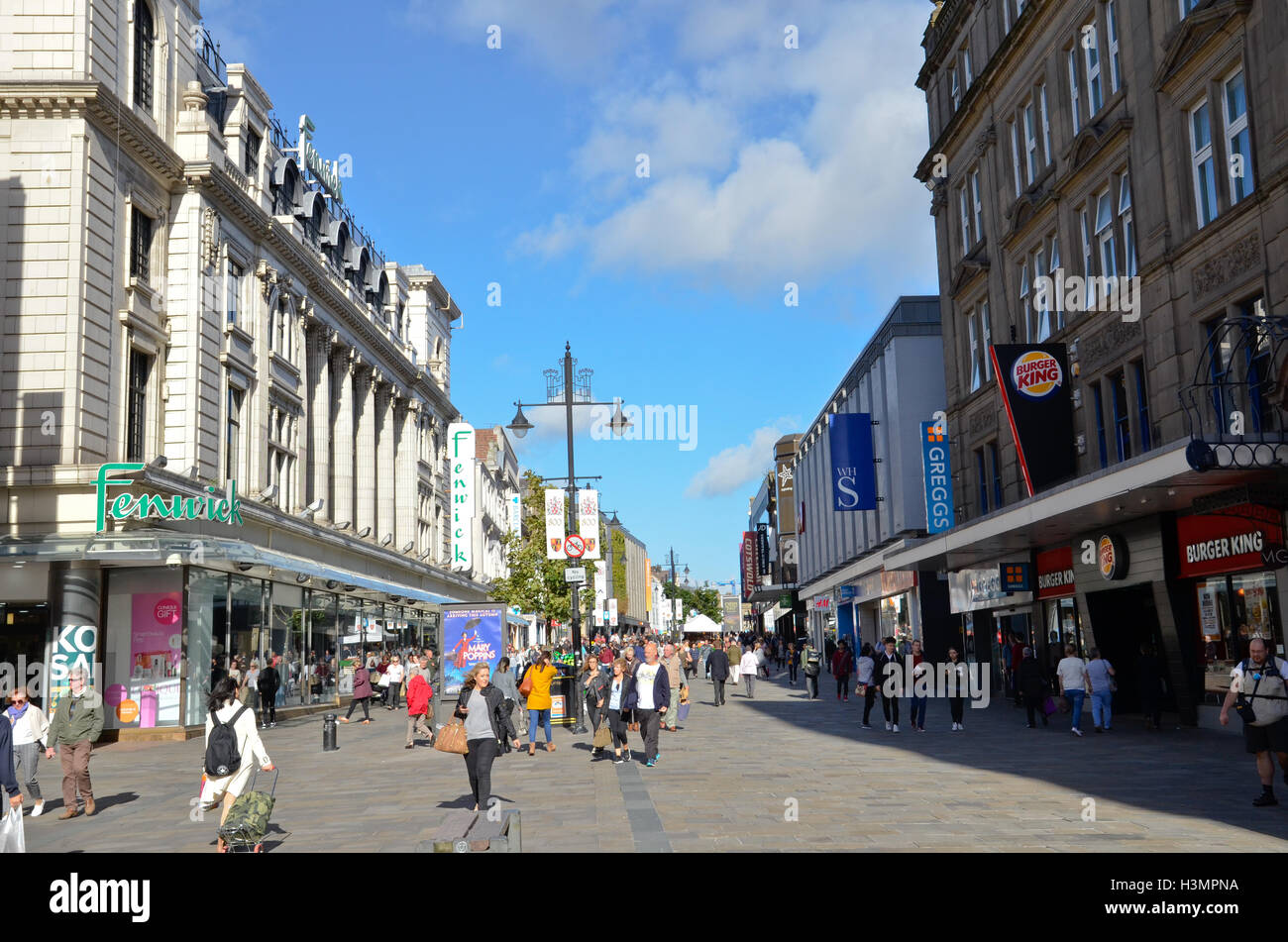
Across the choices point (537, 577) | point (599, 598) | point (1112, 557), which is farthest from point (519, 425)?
point (537, 577)

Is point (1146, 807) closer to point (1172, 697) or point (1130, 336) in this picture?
point (1172, 697)

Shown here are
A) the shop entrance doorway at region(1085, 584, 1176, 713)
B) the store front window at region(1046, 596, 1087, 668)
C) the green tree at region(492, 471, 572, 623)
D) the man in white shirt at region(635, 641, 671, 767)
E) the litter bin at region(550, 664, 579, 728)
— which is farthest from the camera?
the green tree at region(492, 471, 572, 623)

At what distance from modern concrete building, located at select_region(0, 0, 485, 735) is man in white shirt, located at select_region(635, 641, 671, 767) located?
11301mm

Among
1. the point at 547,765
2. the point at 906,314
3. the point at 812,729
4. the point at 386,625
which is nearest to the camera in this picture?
the point at 547,765

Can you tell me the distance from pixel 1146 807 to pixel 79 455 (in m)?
22.1

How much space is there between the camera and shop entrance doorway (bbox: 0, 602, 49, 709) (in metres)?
25.3

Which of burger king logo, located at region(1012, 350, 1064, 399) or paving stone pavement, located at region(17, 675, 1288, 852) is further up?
burger king logo, located at region(1012, 350, 1064, 399)

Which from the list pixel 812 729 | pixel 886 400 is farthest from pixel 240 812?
pixel 886 400

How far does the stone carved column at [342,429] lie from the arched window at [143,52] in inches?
669

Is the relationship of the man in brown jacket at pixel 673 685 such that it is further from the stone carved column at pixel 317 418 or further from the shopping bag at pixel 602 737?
the stone carved column at pixel 317 418

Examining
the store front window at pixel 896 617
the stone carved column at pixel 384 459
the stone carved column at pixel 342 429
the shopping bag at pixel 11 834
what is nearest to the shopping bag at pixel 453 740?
the shopping bag at pixel 11 834

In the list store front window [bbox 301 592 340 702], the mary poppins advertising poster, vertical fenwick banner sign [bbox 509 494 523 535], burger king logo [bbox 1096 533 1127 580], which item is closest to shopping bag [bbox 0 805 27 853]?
burger king logo [bbox 1096 533 1127 580]

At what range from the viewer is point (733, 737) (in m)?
23.1

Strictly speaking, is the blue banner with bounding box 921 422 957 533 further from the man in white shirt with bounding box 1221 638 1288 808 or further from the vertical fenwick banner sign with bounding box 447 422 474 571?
the vertical fenwick banner sign with bounding box 447 422 474 571
